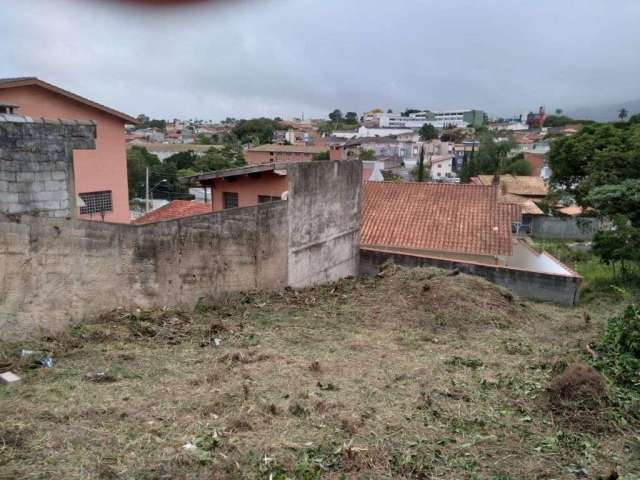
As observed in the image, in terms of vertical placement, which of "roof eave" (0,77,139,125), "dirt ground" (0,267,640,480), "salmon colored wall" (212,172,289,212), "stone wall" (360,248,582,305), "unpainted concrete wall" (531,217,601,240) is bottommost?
"unpainted concrete wall" (531,217,601,240)

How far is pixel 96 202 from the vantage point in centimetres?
1417

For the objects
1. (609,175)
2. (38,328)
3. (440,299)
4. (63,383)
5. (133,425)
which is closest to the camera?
(133,425)

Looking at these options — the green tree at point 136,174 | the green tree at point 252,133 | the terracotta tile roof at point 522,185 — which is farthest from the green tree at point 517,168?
the green tree at point 252,133

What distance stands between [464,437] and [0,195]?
5.24 m

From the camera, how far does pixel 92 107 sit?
14.5m

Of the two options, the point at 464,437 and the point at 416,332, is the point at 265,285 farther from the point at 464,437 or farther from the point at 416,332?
the point at 464,437

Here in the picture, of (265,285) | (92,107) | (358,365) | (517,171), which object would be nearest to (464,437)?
(358,365)

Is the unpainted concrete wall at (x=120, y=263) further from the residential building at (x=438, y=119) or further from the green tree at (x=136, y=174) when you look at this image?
the residential building at (x=438, y=119)

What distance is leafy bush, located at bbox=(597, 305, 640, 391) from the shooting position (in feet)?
16.5

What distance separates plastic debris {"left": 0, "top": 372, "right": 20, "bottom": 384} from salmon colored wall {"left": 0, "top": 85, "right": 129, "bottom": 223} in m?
9.24

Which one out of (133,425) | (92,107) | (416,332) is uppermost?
(92,107)

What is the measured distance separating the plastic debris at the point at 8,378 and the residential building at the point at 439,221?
397 inches

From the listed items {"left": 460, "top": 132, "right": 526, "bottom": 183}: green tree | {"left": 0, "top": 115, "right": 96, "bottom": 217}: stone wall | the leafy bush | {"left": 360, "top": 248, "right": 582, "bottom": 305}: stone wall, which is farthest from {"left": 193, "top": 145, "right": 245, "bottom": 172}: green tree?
the leafy bush

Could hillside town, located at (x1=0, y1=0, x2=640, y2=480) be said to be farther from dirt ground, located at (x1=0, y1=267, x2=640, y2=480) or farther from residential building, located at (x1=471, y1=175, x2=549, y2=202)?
residential building, located at (x1=471, y1=175, x2=549, y2=202)
